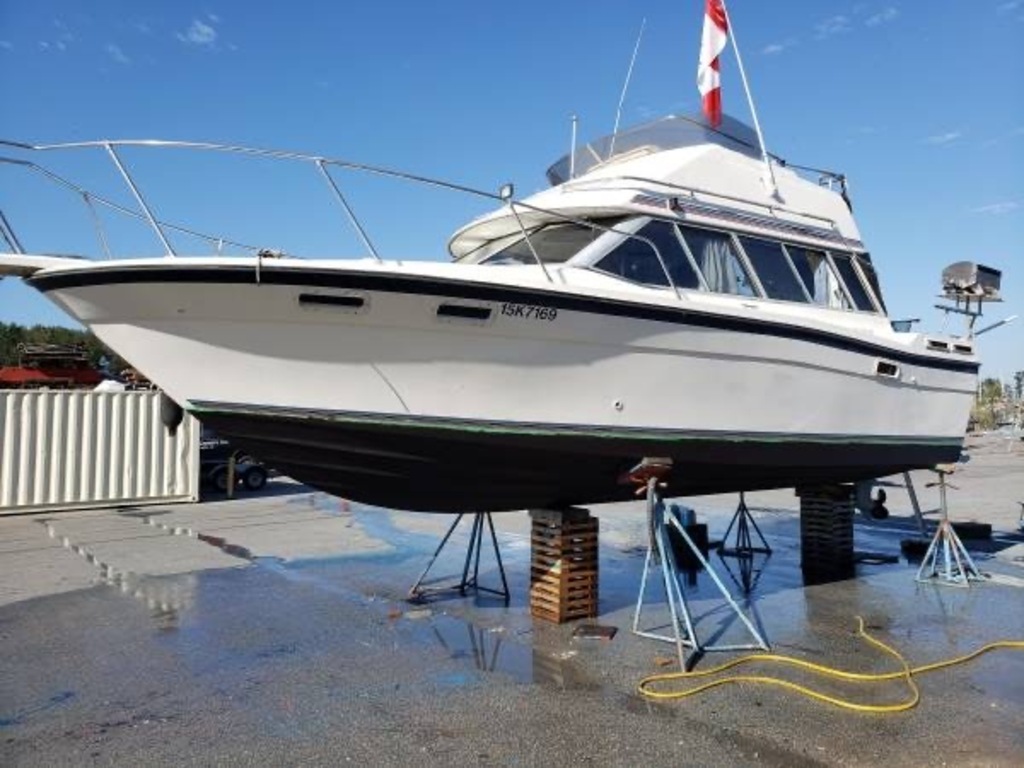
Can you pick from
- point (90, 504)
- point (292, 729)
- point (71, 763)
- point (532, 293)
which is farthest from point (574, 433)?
point (90, 504)

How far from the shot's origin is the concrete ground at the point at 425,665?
3.83 meters

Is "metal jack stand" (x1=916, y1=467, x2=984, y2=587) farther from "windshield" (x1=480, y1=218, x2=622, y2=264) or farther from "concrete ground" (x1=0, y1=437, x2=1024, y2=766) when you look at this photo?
"windshield" (x1=480, y1=218, x2=622, y2=264)

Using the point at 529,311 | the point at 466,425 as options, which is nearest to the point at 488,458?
the point at 466,425

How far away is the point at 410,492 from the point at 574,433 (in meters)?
1.21

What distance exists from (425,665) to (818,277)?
4.65m

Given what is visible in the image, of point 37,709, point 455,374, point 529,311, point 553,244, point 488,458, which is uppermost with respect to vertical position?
point 553,244

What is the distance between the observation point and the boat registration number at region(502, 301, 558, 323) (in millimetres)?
4762

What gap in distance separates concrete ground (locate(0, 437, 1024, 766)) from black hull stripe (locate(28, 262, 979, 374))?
225cm

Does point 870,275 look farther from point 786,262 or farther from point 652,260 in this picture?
point 652,260

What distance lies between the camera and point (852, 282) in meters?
7.32

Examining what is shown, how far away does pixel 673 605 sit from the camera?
209 inches

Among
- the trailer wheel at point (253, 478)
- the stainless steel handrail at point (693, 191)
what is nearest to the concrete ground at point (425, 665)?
the stainless steel handrail at point (693, 191)

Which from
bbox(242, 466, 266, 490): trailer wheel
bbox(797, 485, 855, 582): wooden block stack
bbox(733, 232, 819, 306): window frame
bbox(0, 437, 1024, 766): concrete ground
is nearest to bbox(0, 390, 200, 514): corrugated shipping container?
bbox(242, 466, 266, 490): trailer wheel

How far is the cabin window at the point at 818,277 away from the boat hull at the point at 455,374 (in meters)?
0.85
